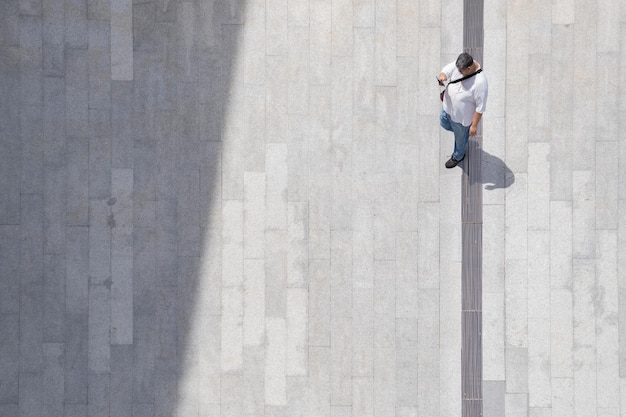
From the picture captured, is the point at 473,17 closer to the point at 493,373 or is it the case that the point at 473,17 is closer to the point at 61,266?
the point at 493,373

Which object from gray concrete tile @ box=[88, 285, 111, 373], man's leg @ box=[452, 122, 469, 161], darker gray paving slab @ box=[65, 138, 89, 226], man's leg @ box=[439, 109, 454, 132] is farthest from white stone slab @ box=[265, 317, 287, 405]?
man's leg @ box=[439, 109, 454, 132]

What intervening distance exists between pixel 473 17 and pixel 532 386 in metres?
4.94

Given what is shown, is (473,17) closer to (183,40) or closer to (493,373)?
(183,40)

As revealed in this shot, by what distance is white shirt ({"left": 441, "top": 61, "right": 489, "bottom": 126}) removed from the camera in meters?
6.75

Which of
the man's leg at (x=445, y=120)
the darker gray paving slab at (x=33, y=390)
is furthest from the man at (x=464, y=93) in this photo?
the darker gray paving slab at (x=33, y=390)

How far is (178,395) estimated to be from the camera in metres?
8.10

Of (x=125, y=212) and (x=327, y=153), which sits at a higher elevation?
(x=327, y=153)

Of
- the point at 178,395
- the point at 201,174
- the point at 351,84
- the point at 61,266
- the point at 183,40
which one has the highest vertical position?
the point at 183,40

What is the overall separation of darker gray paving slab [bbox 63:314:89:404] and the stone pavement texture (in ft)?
0.09

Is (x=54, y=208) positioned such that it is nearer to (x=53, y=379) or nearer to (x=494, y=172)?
(x=53, y=379)

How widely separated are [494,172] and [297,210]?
268 cm

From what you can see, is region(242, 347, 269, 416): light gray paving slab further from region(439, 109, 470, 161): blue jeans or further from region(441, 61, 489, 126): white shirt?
region(441, 61, 489, 126): white shirt

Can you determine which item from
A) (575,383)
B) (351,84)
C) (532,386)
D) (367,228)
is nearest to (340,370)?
(367,228)

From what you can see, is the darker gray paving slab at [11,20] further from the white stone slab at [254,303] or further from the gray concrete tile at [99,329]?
the white stone slab at [254,303]
